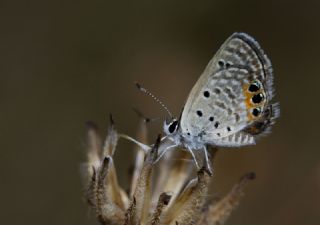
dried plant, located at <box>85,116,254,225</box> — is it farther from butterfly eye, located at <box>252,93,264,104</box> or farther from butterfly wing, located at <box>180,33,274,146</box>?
butterfly eye, located at <box>252,93,264,104</box>

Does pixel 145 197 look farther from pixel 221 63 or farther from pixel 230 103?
pixel 221 63

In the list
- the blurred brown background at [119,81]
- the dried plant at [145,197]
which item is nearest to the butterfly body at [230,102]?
the dried plant at [145,197]

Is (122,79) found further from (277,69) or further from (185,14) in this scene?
(277,69)

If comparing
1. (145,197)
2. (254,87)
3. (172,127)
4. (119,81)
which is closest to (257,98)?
(254,87)

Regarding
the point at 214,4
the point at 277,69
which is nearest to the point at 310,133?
the point at 277,69

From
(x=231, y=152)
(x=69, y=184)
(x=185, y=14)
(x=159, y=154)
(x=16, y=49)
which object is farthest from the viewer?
(x=185, y=14)
